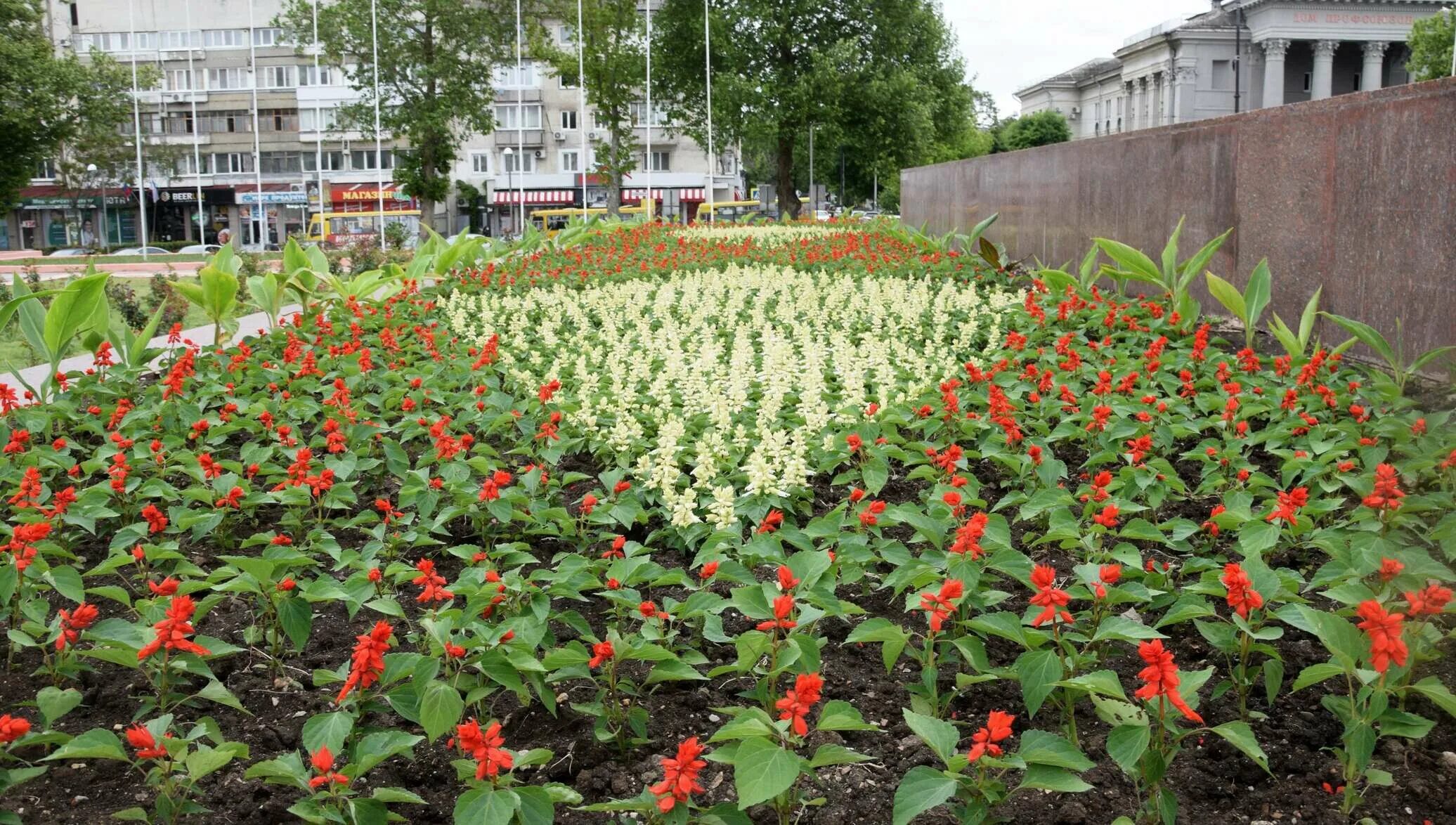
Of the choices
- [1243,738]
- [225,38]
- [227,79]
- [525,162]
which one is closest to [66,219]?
[227,79]

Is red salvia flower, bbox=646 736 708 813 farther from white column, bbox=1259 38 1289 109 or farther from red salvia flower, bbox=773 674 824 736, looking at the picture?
white column, bbox=1259 38 1289 109

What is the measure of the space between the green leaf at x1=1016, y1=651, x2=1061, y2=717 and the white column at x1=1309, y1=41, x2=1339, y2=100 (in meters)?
73.8

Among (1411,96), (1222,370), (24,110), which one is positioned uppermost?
(24,110)

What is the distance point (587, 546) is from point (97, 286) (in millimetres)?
3699

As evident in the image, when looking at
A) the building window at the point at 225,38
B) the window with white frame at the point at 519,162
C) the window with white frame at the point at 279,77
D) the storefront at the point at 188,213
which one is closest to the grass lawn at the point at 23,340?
the window with white frame at the point at 519,162

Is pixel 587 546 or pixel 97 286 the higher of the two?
pixel 97 286

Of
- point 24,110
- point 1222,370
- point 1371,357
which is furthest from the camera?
point 24,110

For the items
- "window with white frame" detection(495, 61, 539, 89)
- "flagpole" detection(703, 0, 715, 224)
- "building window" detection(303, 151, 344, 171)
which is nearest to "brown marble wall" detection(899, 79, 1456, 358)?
"flagpole" detection(703, 0, 715, 224)

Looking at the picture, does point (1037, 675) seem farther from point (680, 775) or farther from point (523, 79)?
point (523, 79)

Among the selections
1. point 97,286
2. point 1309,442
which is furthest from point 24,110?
point 1309,442

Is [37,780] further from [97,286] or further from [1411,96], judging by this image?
[1411,96]

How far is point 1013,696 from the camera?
9.39 feet

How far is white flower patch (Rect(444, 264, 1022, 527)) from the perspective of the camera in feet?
14.4

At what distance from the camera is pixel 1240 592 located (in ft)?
8.02
